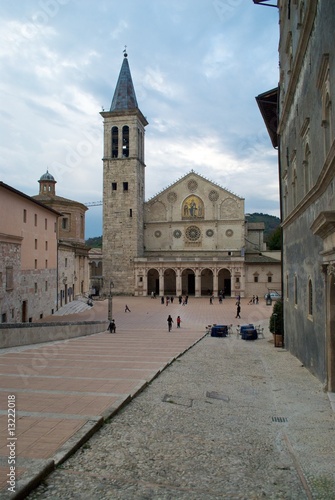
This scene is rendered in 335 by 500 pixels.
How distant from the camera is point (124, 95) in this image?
62594mm

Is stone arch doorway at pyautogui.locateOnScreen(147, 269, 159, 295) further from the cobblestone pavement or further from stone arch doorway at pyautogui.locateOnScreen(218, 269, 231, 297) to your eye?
the cobblestone pavement

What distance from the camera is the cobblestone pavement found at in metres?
5.34

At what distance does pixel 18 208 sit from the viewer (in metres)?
26.5

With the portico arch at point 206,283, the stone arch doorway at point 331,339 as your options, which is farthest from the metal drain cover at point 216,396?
the portico arch at point 206,283

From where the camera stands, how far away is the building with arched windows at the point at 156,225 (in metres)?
60.0

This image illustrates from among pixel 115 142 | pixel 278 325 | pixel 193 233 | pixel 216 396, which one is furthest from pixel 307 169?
pixel 115 142

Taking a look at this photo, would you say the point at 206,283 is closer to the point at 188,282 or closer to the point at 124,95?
the point at 188,282

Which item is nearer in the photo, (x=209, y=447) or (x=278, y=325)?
(x=209, y=447)

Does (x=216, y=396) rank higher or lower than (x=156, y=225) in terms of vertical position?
lower

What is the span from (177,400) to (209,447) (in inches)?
113

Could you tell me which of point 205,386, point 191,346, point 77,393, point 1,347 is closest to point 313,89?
point 205,386

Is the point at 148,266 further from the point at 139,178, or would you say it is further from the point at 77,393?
the point at 77,393

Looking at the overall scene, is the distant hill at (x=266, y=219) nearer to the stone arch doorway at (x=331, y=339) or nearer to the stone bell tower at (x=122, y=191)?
the stone bell tower at (x=122, y=191)

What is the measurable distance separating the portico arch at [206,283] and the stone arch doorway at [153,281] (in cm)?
648
